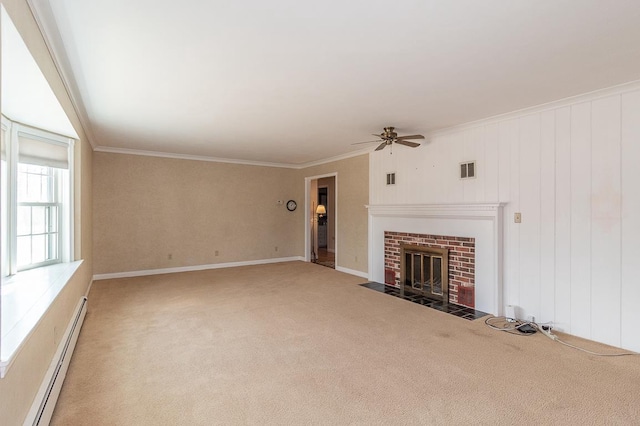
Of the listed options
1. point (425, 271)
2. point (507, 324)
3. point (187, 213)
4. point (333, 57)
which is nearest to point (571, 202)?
point (507, 324)

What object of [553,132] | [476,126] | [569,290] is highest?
[476,126]

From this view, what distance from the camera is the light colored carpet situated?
211cm

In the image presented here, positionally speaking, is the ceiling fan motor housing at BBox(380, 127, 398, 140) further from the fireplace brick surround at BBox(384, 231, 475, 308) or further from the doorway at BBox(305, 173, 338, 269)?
the doorway at BBox(305, 173, 338, 269)

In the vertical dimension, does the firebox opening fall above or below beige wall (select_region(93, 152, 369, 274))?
below

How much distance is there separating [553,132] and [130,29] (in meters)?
4.04

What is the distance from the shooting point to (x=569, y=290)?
3.44 metres

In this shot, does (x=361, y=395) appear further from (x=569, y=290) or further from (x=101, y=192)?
(x=101, y=192)

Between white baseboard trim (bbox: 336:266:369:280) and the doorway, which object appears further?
the doorway

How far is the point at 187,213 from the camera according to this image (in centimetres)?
668

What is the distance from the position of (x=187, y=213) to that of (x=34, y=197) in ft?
11.4

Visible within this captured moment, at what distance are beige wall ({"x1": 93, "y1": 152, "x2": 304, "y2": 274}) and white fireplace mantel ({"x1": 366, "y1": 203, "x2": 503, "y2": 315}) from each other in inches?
125

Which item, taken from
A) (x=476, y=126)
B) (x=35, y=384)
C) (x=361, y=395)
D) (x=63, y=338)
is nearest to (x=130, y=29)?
(x=35, y=384)

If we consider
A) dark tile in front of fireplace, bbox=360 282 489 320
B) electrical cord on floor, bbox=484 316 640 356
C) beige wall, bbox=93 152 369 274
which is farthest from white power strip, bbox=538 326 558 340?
beige wall, bbox=93 152 369 274

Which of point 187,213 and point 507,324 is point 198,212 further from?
point 507,324
